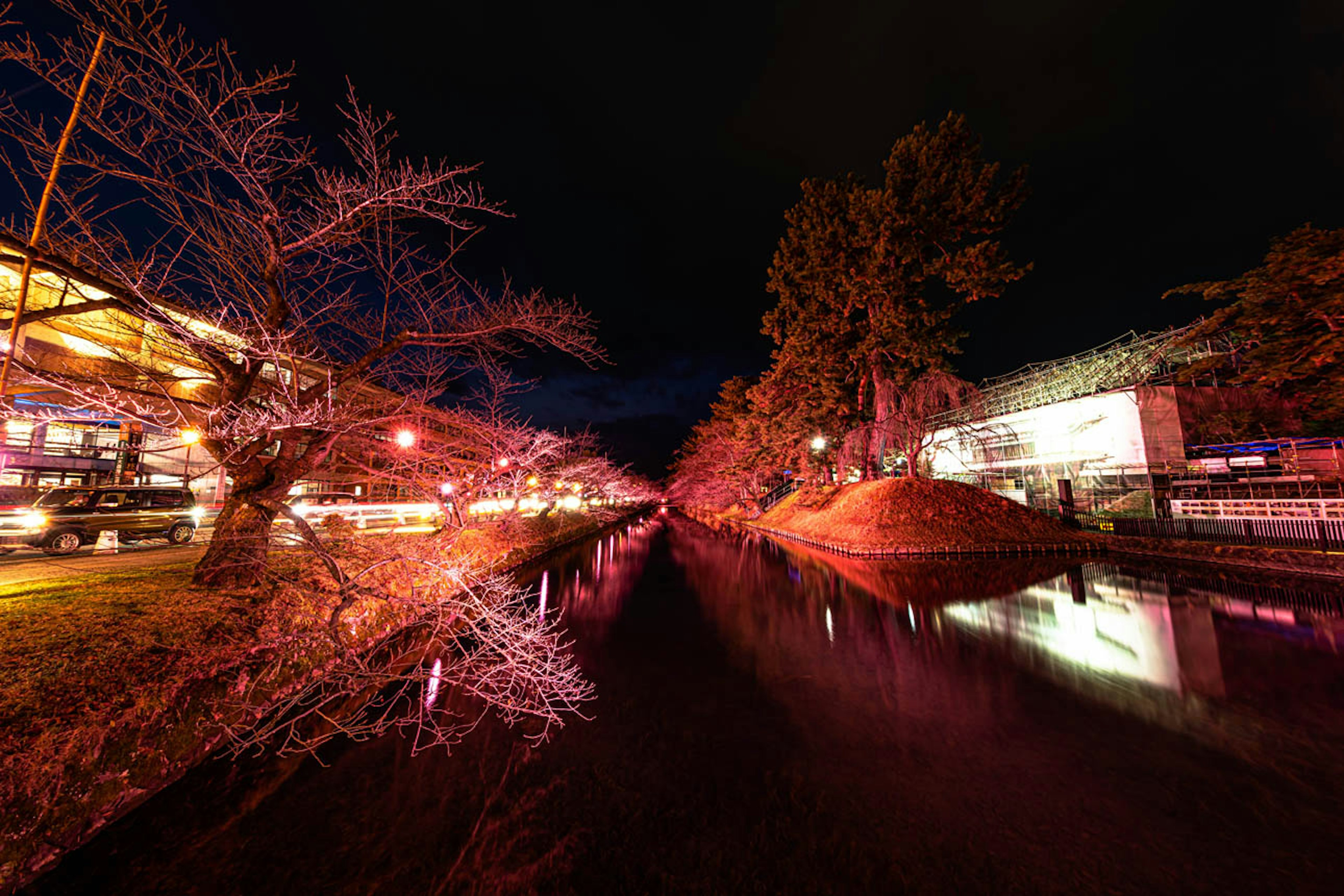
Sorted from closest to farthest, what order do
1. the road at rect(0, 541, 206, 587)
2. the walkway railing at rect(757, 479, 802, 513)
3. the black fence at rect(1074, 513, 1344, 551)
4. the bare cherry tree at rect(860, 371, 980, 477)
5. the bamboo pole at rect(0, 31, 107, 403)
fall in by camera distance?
the bamboo pole at rect(0, 31, 107, 403) → the road at rect(0, 541, 206, 587) → the black fence at rect(1074, 513, 1344, 551) → the bare cherry tree at rect(860, 371, 980, 477) → the walkway railing at rect(757, 479, 802, 513)

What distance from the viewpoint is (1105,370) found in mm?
21531

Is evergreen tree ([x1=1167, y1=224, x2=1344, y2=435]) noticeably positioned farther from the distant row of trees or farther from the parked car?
the parked car

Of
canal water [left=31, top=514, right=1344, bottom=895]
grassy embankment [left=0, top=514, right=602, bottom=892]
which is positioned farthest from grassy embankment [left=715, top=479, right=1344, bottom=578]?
grassy embankment [left=0, top=514, right=602, bottom=892]

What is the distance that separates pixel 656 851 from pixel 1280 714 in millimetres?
7296

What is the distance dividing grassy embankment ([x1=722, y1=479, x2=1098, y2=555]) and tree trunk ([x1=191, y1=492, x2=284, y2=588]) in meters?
17.2

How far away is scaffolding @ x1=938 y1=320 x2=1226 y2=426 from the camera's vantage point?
63.8ft

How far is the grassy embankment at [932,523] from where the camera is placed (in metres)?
15.9

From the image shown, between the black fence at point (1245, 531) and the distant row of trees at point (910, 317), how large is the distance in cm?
417

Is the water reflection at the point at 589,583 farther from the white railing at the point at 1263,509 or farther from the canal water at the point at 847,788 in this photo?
the white railing at the point at 1263,509

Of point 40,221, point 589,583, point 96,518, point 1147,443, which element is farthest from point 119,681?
point 1147,443

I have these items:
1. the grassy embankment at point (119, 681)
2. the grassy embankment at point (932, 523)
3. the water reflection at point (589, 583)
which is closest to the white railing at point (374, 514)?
the water reflection at point (589, 583)

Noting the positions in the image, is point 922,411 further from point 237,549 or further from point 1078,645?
point 237,549

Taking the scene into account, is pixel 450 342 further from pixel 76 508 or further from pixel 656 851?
pixel 76 508

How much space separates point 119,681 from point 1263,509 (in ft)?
80.5
